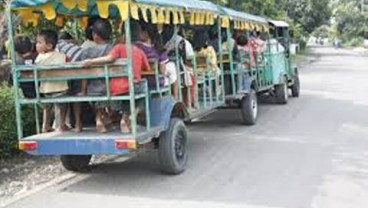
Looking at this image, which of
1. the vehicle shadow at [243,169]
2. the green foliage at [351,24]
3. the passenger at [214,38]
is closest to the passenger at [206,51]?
the passenger at [214,38]

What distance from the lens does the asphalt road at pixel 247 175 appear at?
22.6 feet

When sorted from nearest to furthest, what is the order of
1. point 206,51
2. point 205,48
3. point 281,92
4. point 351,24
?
point 206,51 < point 205,48 < point 281,92 < point 351,24

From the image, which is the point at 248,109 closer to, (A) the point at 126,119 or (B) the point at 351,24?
(A) the point at 126,119

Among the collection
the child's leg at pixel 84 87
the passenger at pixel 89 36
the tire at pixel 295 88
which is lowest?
the tire at pixel 295 88

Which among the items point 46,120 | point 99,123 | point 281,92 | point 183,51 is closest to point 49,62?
point 46,120

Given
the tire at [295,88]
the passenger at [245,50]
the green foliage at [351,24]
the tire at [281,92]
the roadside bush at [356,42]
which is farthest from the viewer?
the green foliage at [351,24]

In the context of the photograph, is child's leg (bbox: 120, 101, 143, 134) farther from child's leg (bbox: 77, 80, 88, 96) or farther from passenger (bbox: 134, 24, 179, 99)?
passenger (bbox: 134, 24, 179, 99)

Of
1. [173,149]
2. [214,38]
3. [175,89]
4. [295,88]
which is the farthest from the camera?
[295,88]

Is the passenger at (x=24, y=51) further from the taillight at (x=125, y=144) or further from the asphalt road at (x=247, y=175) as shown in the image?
the taillight at (x=125, y=144)

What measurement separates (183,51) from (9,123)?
2.66 meters

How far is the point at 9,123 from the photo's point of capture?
8.91 metres

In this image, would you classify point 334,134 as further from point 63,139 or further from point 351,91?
point 351,91

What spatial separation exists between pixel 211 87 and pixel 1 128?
3526mm

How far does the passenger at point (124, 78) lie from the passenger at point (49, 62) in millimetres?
529
